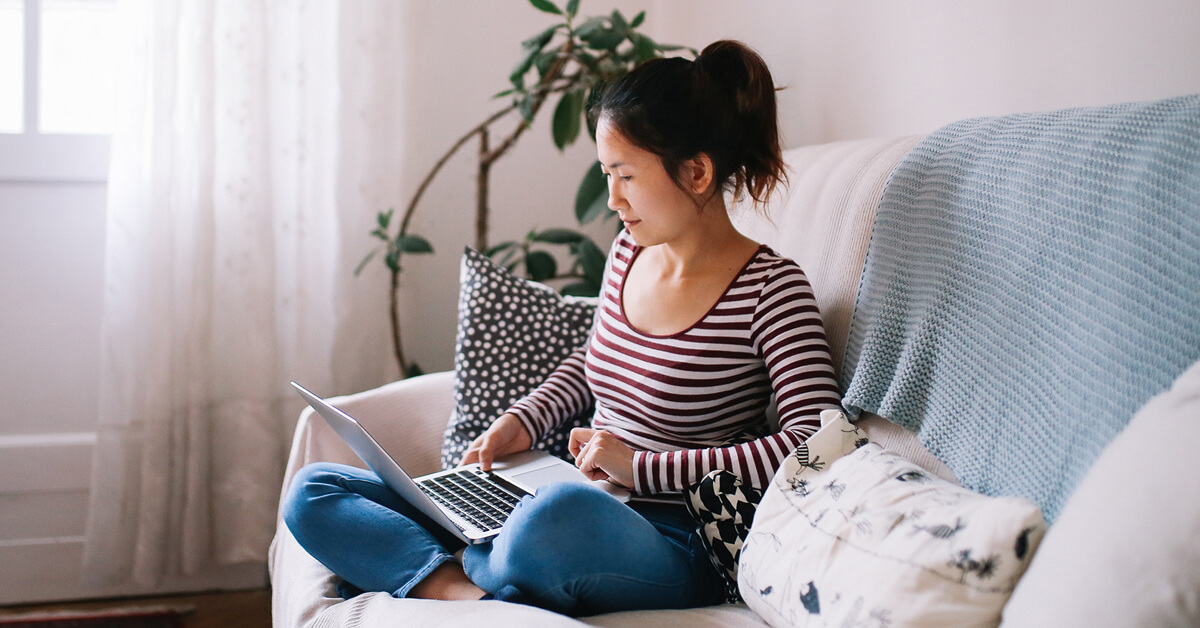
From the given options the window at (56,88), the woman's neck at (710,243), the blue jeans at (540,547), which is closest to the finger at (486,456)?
the blue jeans at (540,547)

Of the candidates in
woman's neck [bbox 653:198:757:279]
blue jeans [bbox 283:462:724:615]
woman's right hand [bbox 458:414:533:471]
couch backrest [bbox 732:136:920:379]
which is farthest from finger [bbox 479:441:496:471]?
couch backrest [bbox 732:136:920:379]

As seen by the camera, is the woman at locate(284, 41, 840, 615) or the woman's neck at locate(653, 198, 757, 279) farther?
the woman's neck at locate(653, 198, 757, 279)

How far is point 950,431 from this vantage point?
892mm

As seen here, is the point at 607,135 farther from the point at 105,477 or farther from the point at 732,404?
the point at 105,477

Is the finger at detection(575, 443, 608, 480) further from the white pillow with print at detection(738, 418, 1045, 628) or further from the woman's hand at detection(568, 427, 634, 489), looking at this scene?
the white pillow with print at detection(738, 418, 1045, 628)

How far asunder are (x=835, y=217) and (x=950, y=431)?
1.24 feet

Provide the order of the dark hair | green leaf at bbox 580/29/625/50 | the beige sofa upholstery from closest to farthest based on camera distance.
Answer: the beige sofa upholstery
the dark hair
green leaf at bbox 580/29/625/50

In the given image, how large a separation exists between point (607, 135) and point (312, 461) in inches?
25.8

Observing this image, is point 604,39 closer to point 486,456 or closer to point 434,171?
point 434,171

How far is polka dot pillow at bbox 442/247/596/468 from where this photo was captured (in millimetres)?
1403

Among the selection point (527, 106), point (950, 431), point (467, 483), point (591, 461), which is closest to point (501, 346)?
point (467, 483)

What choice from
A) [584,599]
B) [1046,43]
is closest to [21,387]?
[584,599]

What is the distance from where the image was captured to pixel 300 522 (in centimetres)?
107

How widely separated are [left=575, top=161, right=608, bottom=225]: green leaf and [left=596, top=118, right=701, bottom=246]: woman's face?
72 cm
